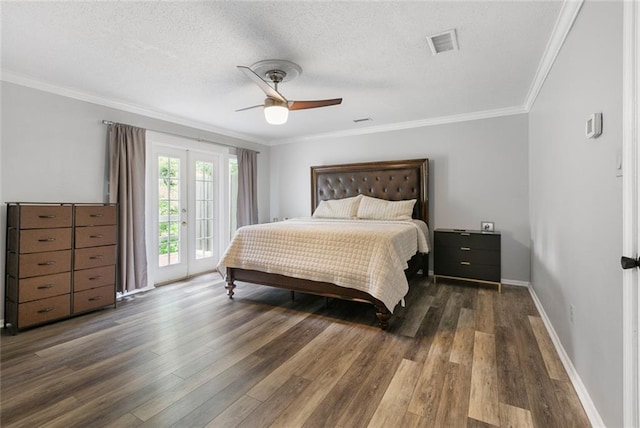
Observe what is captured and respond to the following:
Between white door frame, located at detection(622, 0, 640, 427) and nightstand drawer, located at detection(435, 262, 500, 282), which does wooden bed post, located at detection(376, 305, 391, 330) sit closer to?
white door frame, located at detection(622, 0, 640, 427)

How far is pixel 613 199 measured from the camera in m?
1.34

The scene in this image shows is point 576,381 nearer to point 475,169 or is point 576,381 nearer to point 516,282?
point 516,282

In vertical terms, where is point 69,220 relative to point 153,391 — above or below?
above

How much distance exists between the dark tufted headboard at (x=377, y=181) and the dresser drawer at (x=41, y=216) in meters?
3.51

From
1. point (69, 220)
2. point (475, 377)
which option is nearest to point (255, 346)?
point (475, 377)

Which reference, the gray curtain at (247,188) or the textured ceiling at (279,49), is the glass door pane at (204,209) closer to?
the gray curtain at (247,188)

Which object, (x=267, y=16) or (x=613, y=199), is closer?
(x=613, y=199)

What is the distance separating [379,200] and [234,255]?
2321 mm

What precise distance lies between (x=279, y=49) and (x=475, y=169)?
10.8 ft

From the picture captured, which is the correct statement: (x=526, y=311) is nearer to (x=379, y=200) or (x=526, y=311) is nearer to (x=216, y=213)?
(x=379, y=200)

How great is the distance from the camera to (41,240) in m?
2.79

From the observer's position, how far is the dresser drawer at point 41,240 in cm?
270

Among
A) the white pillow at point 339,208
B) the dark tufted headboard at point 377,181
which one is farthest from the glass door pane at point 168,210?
the dark tufted headboard at point 377,181

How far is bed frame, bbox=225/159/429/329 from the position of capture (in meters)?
3.21
